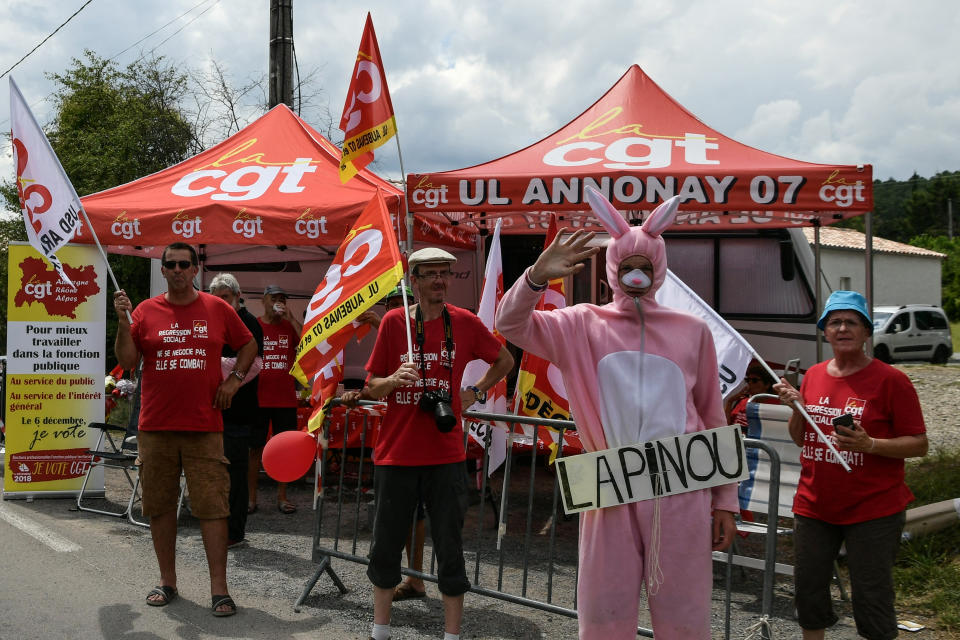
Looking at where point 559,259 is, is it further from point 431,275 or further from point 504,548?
point 504,548

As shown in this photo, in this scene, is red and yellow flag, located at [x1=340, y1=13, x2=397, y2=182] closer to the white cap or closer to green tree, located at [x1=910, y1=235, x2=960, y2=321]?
the white cap

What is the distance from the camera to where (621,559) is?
278cm

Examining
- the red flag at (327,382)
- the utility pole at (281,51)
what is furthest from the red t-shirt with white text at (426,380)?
the utility pole at (281,51)

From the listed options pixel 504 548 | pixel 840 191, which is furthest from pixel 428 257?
pixel 840 191

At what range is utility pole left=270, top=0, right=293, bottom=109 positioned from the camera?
39.9ft

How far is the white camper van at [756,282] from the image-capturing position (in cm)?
941

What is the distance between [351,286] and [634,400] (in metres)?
2.30

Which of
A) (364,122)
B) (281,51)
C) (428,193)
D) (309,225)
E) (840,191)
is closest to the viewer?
(364,122)

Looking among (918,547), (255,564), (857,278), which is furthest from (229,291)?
(857,278)

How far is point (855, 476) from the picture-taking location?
142 inches

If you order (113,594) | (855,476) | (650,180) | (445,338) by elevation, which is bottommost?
(113,594)

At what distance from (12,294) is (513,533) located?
5180mm

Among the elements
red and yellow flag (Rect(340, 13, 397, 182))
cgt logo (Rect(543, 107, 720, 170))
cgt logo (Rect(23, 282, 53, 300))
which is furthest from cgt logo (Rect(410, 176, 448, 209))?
cgt logo (Rect(23, 282, 53, 300))

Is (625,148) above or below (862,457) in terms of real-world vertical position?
above
